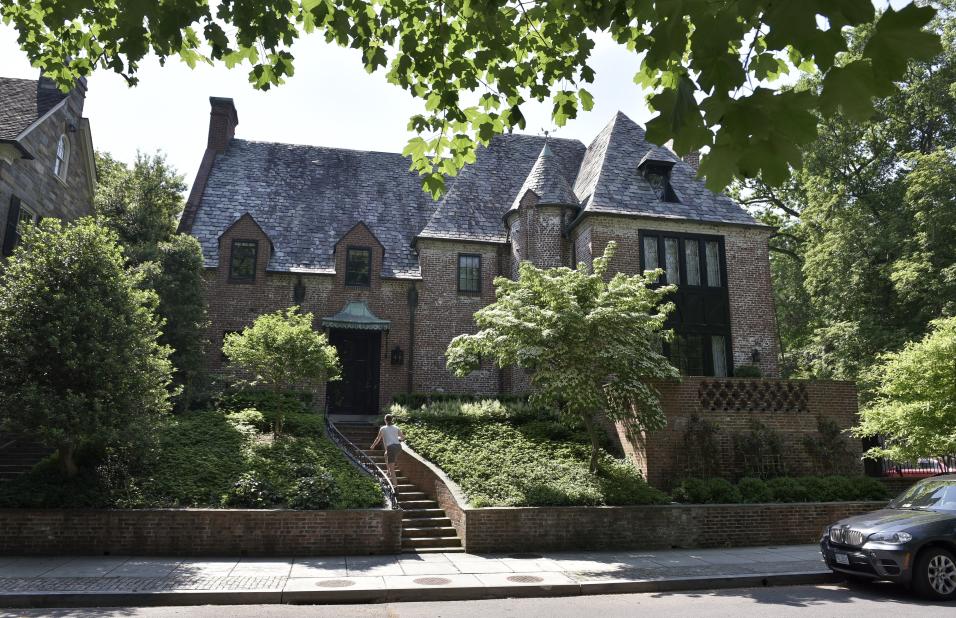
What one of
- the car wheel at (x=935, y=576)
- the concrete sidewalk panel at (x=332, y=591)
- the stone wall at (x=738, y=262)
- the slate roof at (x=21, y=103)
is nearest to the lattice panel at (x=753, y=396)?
the stone wall at (x=738, y=262)

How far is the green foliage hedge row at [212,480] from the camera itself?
423 inches

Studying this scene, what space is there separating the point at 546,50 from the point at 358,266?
18.0 m

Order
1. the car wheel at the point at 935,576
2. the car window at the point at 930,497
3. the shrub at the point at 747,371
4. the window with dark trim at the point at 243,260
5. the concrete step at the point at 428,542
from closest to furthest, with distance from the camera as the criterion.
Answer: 1. the car wheel at the point at 935,576
2. the car window at the point at 930,497
3. the concrete step at the point at 428,542
4. the shrub at the point at 747,371
5. the window with dark trim at the point at 243,260

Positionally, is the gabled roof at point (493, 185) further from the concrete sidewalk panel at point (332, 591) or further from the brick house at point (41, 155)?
the concrete sidewalk panel at point (332, 591)

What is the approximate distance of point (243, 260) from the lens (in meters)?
22.1

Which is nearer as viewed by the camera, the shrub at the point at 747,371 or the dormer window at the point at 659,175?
the shrub at the point at 747,371

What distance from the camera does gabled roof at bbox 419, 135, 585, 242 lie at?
23.6m

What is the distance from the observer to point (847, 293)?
955 inches

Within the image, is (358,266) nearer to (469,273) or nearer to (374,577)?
(469,273)

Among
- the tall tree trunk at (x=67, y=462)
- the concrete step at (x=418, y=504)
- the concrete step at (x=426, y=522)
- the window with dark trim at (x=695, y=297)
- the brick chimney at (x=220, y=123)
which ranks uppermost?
the brick chimney at (x=220, y=123)

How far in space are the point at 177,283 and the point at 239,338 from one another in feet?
14.7

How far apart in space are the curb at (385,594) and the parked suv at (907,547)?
0.92 metres

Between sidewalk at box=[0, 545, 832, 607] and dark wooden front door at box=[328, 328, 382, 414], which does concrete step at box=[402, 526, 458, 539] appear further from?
dark wooden front door at box=[328, 328, 382, 414]

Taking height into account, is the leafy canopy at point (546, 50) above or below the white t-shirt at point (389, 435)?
above
